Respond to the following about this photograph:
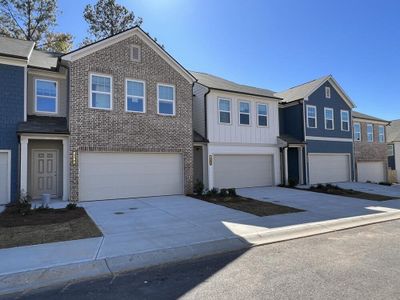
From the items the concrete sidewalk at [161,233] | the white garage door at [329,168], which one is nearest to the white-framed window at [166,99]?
the concrete sidewalk at [161,233]

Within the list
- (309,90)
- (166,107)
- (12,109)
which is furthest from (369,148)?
(12,109)

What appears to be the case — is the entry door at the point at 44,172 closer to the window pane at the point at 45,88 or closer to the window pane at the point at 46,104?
the window pane at the point at 46,104

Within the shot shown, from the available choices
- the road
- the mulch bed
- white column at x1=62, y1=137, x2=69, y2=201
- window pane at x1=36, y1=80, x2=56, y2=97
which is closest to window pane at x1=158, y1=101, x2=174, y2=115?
the mulch bed

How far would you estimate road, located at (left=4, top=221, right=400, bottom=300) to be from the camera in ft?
15.0

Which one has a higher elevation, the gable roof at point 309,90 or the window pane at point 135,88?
the gable roof at point 309,90

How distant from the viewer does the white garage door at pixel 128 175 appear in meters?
13.8

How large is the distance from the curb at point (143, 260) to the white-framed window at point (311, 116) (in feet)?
46.8

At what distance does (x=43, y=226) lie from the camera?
887 centimetres

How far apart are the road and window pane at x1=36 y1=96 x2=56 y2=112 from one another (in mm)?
11706

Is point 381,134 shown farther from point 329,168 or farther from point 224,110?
point 224,110

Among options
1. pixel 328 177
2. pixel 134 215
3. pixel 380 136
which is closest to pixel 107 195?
pixel 134 215

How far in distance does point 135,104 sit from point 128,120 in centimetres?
94

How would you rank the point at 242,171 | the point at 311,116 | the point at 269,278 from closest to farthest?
1. the point at 269,278
2. the point at 242,171
3. the point at 311,116

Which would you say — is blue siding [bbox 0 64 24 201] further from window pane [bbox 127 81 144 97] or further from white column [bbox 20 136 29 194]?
window pane [bbox 127 81 144 97]
